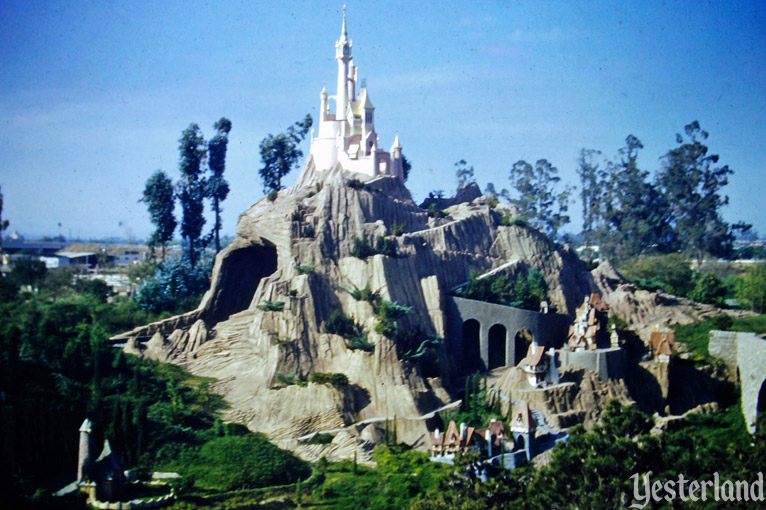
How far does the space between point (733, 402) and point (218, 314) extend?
20.9 metres

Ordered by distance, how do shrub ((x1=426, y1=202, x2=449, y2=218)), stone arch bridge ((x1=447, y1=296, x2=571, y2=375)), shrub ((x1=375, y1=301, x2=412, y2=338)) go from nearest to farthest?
shrub ((x1=375, y1=301, x2=412, y2=338))
stone arch bridge ((x1=447, y1=296, x2=571, y2=375))
shrub ((x1=426, y1=202, x2=449, y2=218))

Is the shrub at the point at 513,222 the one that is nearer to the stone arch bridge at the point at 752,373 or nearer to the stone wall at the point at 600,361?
the stone wall at the point at 600,361

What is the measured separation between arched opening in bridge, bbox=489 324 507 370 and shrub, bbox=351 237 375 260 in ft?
19.5

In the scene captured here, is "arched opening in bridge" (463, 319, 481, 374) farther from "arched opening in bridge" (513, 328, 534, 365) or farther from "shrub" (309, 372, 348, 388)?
"shrub" (309, 372, 348, 388)

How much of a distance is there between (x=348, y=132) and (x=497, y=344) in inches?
479

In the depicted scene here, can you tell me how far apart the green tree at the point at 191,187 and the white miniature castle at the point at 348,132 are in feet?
24.2

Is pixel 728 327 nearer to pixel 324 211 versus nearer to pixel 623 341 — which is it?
pixel 623 341

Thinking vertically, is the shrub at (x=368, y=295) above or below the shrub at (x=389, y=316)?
above

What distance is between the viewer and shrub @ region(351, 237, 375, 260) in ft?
133

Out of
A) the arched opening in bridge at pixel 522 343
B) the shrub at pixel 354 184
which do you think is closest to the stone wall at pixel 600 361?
the arched opening in bridge at pixel 522 343

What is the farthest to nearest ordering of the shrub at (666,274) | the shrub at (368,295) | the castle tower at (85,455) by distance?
the shrub at (666,274) < the shrub at (368,295) < the castle tower at (85,455)

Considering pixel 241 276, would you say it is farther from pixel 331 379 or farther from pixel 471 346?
pixel 471 346

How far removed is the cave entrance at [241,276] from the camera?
143 feet

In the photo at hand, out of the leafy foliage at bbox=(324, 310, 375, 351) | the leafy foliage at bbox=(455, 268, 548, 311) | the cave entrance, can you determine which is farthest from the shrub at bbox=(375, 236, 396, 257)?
the cave entrance
